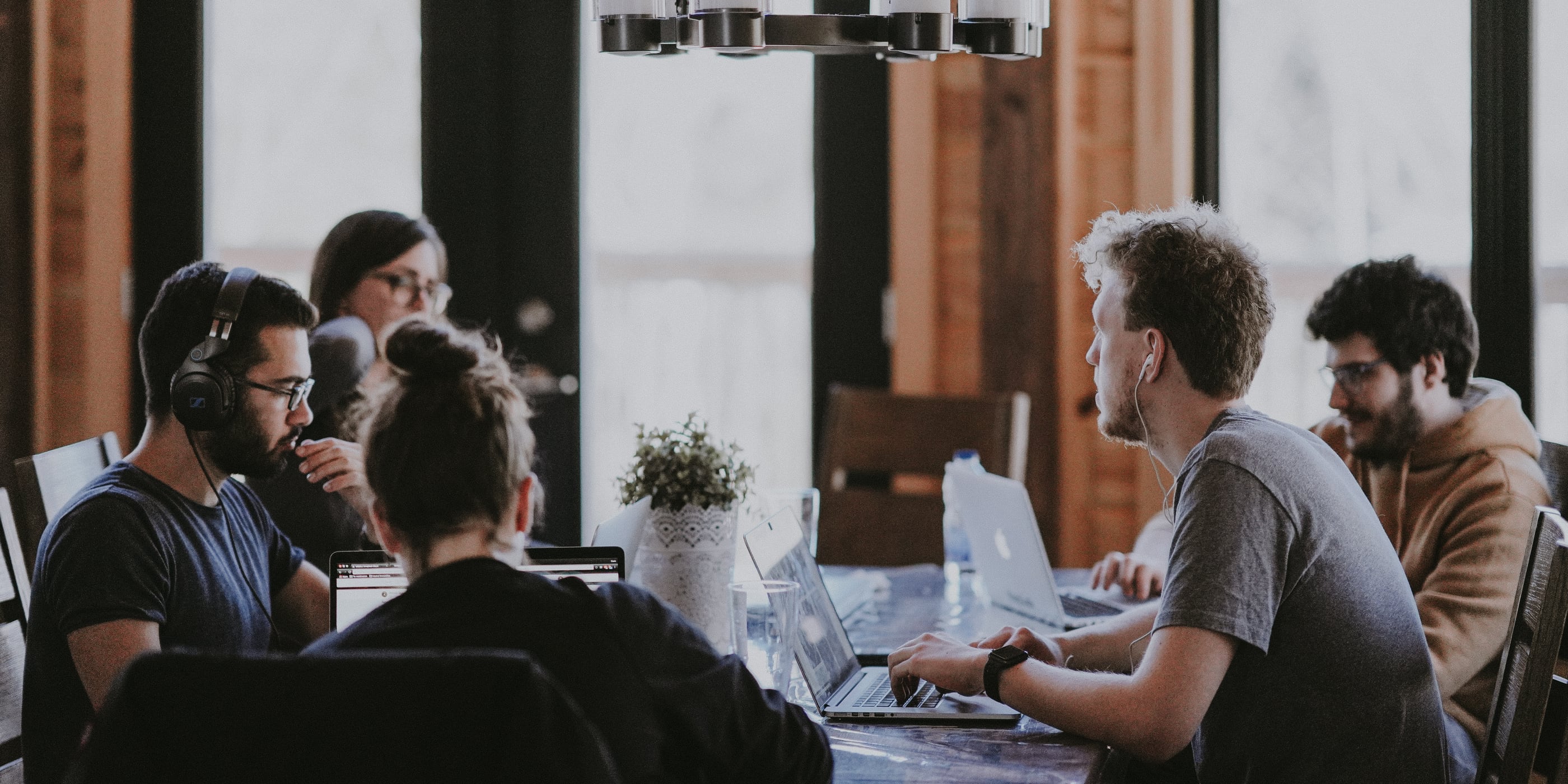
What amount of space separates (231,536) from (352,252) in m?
0.95

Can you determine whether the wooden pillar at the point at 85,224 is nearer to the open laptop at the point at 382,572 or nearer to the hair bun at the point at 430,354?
the open laptop at the point at 382,572

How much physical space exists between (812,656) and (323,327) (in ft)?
3.71

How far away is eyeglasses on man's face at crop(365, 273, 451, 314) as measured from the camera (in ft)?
8.59

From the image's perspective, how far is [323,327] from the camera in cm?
231

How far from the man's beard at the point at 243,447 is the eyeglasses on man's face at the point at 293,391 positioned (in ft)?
0.11

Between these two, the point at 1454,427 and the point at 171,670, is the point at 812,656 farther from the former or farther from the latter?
the point at 1454,427

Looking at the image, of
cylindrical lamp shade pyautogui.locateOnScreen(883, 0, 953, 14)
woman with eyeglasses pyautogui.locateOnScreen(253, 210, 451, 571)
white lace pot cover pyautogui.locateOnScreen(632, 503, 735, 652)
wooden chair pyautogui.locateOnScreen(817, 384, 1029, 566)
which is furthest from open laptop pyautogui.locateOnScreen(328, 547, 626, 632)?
wooden chair pyautogui.locateOnScreen(817, 384, 1029, 566)

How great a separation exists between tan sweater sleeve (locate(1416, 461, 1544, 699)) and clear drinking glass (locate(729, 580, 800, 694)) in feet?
3.15

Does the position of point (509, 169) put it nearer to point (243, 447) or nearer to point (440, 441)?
point (243, 447)

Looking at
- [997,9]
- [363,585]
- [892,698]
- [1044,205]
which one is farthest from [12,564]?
[1044,205]

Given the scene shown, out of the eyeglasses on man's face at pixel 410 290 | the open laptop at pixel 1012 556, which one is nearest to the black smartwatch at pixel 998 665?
the open laptop at pixel 1012 556

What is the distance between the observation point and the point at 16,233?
365 centimetres

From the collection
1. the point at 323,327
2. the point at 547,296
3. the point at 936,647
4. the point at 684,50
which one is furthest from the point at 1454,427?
the point at 547,296

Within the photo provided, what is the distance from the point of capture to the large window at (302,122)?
3.75 m
